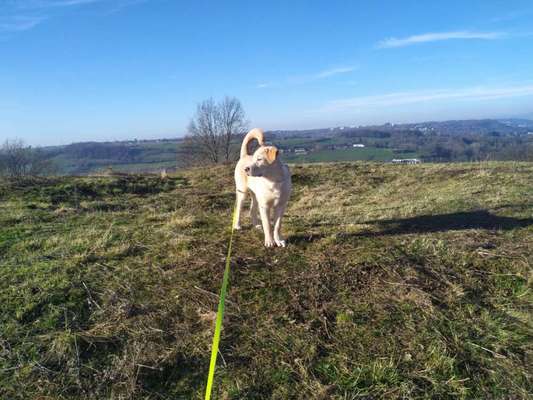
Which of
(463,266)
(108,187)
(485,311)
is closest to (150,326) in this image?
(485,311)

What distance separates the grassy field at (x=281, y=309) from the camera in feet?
9.32

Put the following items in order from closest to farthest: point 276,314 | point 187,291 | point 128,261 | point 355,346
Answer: point 355,346 → point 276,314 → point 187,291 → point 128,261

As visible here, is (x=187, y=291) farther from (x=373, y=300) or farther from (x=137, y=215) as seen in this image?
(x=137, y=215)

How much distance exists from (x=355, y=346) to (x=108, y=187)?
11.3 meters

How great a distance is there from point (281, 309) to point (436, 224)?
3868 mm

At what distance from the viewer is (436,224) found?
632cm

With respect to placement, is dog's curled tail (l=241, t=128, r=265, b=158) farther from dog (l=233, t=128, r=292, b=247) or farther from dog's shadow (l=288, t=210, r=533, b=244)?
dog's shadow (l=288, t=210, r=533, b=244)

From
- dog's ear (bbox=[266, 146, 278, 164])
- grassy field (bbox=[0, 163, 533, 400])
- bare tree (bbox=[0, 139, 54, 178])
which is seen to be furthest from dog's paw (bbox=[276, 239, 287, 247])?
bare tree (bbox=[0, 139, 54, 178])

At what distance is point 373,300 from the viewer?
12.7ft

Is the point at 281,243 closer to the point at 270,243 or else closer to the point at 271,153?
the point at 270,243

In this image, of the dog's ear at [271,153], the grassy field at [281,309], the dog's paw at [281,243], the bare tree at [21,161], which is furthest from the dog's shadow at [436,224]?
the bare tree at [21,161]

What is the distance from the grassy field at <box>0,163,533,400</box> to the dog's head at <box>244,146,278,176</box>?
1157 millimetres

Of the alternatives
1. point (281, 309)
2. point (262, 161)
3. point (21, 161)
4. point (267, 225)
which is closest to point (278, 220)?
point (267, 225)

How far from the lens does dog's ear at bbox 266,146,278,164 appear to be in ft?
17.3
